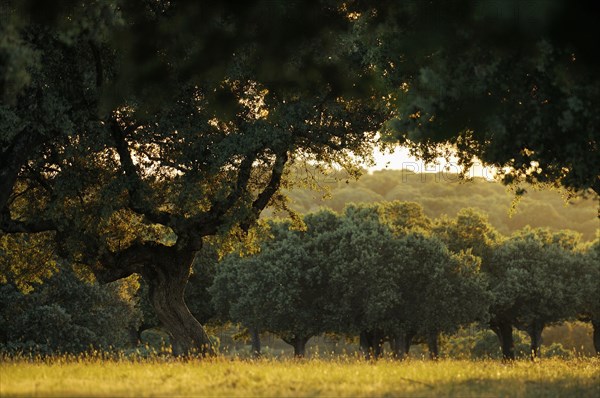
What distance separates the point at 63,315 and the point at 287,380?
32.4m

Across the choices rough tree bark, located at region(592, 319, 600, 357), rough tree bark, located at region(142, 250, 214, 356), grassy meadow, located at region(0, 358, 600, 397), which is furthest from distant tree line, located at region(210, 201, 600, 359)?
grassy meadow, located at region(0, 358, 600, 397)

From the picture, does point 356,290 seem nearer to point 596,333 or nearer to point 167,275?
point 596,333

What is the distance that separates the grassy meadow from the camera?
14.0 metres

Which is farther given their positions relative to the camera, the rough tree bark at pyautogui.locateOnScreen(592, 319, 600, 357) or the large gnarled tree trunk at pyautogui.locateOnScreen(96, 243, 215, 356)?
the rough tree bark at pyautogui.locateOnScreen(592, 319, 600, 357)

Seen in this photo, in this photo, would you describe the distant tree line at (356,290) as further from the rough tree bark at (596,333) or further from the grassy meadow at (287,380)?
the grassy meadow at (287,380)

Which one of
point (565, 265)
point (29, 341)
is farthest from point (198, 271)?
point (565, 265)

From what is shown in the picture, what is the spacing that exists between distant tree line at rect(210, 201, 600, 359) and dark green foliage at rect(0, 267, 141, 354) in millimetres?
10249

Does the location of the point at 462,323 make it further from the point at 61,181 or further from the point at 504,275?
the point at 61,181

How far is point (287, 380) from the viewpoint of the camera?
15430mm

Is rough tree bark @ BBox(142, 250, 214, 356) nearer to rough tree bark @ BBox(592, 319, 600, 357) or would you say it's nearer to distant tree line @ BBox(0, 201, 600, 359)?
distant tree line @ BBox(0, 201, 600, 359)

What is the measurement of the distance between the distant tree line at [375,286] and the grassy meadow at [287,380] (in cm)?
3186

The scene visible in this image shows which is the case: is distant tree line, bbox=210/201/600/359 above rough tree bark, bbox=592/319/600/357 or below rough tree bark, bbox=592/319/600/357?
above

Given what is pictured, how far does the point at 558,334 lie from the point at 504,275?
48.4 metres

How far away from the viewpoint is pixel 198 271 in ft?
205
